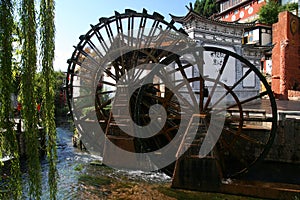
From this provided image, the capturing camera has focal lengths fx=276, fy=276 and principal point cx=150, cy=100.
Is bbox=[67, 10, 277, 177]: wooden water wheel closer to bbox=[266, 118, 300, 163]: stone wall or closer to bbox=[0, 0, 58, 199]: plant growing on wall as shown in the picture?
bbox=[266, 118, 300, 163]: stone wall

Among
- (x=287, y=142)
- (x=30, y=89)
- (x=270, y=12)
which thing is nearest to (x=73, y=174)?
(x=30, y=89)

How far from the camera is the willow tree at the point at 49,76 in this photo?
3004mm

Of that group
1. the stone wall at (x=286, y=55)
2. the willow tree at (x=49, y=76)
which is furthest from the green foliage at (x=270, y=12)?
the willow tree at (x=49, y=76)

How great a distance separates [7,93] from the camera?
2.70 m

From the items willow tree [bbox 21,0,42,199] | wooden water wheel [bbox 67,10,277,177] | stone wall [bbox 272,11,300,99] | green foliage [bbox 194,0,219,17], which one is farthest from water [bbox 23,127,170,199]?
green foliage [bbox 194,0,219,17]

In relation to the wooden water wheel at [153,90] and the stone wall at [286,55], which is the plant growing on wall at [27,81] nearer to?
the wooden water wheel at [153,90]

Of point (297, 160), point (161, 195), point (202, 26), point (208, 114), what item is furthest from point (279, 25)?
point (161, 195)

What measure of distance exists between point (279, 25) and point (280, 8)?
6488mm

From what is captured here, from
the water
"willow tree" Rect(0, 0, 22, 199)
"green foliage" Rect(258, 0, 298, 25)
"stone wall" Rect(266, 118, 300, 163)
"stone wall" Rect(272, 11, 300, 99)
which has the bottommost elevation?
the water

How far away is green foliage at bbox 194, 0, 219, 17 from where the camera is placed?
126 ft

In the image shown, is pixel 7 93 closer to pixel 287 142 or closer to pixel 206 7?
pixel 287 142

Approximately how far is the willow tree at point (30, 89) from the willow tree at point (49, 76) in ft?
0.35

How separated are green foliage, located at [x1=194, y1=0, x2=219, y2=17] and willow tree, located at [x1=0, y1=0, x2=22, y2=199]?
3807 cm

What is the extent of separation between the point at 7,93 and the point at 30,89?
23 centimetres
